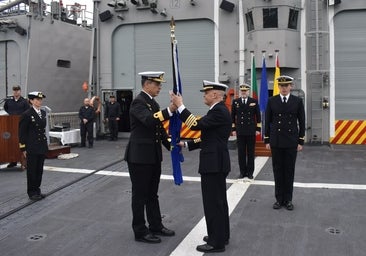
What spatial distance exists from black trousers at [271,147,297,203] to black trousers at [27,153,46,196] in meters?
3.79

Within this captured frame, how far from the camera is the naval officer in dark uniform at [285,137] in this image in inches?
241

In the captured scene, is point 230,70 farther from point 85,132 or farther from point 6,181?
point 6,181

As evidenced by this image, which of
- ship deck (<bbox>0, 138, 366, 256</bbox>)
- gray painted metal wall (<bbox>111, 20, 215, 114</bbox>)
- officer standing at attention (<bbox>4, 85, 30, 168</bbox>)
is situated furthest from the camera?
gray painted metal wall (<bbox>111, 20, 215, 114</bbox>)

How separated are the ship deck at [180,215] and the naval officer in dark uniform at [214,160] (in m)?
0.22

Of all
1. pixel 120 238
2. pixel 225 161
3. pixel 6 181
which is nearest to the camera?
pixel 225 161

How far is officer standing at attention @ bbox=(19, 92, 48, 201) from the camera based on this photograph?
6.66 m

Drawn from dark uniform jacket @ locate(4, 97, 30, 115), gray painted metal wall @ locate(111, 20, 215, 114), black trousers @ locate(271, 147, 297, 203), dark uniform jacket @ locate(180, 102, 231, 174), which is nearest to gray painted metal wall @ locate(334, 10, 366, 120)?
gray painted metal wall @ locate(111, 20, 215, 114)

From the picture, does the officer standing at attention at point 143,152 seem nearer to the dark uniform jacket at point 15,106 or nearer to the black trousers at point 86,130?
the dark uniform jacket at point 15,106

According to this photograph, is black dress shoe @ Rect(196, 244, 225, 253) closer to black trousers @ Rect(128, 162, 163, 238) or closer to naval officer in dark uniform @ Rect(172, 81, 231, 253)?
naval officer in dark uniform @ Rect(172, 81, 231, 253)

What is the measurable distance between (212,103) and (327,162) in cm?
674

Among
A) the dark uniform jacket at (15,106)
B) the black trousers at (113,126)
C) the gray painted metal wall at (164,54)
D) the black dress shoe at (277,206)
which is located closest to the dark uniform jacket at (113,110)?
the black trousers at (113,126)

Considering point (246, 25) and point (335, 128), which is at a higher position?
point (246, 25)

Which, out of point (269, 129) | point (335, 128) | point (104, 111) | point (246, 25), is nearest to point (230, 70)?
point (246, 25)

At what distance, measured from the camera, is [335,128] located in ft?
45.3
